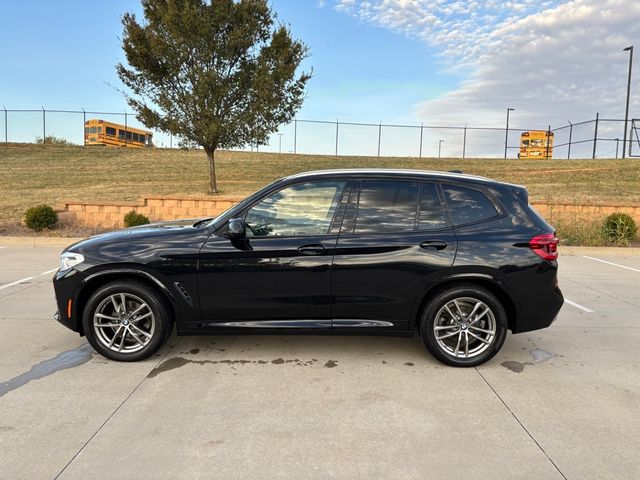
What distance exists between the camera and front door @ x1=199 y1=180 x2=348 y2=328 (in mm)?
3961

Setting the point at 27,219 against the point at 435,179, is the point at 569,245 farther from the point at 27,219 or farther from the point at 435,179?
the point at 27,219

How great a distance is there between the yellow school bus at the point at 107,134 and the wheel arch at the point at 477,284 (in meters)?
39.4

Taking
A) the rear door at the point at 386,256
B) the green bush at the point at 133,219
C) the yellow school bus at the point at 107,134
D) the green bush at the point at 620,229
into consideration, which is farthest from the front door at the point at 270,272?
the yellow school bus at the point at 107,134

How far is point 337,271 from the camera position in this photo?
396cm

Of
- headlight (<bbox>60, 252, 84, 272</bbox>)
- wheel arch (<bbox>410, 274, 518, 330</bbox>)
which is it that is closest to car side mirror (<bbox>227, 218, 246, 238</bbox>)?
headlight (<bbox>60, 252, 84, 272</bbox>)

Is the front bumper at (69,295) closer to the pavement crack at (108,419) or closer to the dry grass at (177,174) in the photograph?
the pavement crack at (108,419)

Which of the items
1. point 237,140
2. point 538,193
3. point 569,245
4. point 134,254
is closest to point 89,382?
point 134,254

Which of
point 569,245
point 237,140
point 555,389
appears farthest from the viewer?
point 237,140

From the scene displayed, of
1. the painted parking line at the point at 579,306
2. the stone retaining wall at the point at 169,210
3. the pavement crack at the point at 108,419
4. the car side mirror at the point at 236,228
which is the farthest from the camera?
the stone retaining wall at the point at 169,210

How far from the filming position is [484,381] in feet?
12.7

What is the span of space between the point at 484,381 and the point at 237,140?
13.1m

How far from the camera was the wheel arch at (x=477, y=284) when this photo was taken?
13.1 ft

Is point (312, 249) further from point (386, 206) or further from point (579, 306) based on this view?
point (579, 306)

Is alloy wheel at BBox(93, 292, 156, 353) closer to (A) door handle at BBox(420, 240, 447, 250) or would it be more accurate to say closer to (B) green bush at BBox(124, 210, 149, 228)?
(A) door handle at BBox(420, 240, 447, 250)
